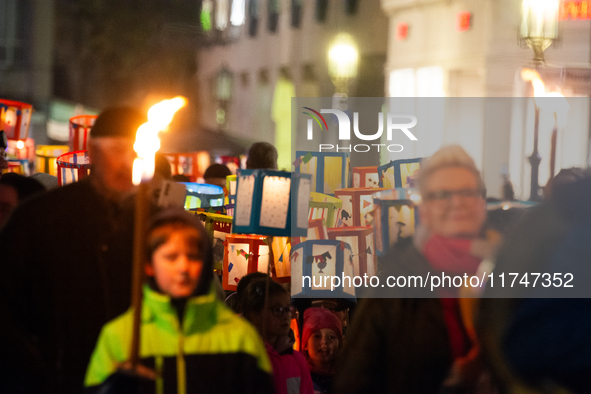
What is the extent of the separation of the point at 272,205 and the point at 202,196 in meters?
2.29

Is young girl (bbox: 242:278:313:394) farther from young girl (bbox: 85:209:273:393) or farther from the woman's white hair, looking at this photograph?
the woman's white hair

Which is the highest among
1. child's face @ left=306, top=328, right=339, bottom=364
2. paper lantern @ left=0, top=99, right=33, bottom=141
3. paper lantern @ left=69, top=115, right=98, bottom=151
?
paper lantern @ left=0, top=99, right=33, bottom=141

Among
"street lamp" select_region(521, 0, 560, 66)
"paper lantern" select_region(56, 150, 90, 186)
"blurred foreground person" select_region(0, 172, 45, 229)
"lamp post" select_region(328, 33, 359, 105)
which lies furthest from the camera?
"lamp post" select_region(328, 33, 359, 105)

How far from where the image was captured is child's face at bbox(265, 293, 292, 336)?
408cm

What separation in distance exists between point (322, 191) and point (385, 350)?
2.99m

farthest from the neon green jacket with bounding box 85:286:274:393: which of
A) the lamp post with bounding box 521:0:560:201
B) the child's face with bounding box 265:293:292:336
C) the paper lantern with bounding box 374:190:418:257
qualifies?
the lamp post with bounding box 521:0:560:201

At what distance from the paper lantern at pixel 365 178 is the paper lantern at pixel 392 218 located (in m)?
2.25

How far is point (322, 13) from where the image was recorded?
23500 millimetres

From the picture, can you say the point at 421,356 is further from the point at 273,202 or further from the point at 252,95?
Answer: the point at 252,95

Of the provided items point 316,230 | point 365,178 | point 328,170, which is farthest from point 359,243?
point 365,178

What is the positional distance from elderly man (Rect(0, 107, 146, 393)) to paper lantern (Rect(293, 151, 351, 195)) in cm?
195

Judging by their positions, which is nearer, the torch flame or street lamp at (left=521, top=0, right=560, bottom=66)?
the torch flame

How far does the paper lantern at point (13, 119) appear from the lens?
802cm

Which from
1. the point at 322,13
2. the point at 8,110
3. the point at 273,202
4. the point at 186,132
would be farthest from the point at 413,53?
the point at 273,202
